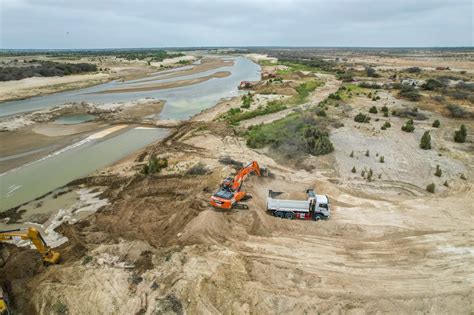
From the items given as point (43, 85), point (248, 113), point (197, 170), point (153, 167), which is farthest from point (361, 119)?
point (43, 85)

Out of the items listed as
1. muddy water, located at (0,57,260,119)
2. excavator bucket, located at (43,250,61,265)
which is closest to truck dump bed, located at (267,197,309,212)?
excavator bucket, located at (43,250,61,265)

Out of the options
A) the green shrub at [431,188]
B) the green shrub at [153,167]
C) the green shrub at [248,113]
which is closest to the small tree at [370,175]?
the green shrub at [431,188]

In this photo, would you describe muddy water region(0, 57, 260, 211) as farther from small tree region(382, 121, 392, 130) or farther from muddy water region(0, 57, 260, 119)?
small tree region(382, 121, 392, 130)

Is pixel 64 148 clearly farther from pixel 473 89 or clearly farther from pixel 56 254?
pixel 473 89

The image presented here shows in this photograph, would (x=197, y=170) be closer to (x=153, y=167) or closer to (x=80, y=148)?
(x=153, y=167)

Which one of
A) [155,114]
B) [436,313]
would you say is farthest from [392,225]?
[155,114]

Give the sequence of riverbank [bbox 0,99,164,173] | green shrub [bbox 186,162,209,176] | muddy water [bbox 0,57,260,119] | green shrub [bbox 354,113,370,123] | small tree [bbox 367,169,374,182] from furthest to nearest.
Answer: muddy water [bbox 0,57,260,119] → green shrub [bbox 354,113,370,123] → riverbank [bbox 0,99,164,173] → green shrub [bbox 186,162,209,176] → small tree [bbox 367,169,374,182]

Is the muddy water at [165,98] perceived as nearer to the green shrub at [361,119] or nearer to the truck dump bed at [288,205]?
the green shrub at [361,119]
